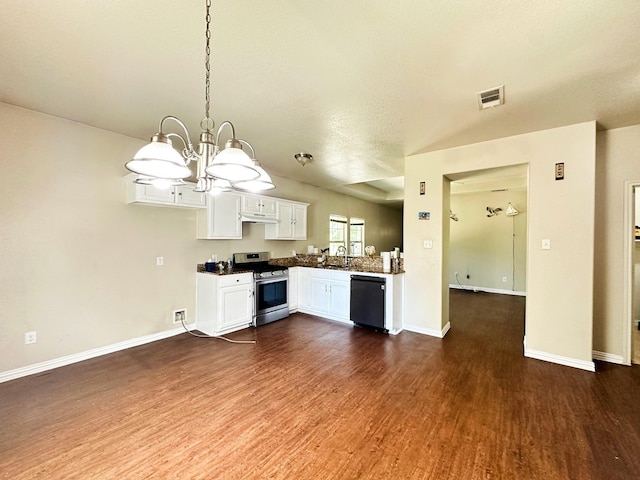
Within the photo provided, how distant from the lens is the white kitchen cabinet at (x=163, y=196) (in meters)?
3.27

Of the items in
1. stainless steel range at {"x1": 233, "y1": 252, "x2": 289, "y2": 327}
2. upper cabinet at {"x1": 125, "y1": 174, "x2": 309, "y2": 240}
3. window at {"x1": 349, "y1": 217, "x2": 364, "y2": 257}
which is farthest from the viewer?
window at {"x1": 349, "y1": 217, "x2": 364, "y2": 257}

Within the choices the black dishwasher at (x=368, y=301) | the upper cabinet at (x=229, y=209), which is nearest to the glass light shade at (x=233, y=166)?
the upper cabinet at (x=229, y=209)

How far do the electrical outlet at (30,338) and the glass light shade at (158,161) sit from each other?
2.67 m

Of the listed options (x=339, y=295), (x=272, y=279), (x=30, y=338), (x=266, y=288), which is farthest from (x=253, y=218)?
(x=30, y=338)

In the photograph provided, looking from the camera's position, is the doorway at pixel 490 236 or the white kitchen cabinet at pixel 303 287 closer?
the white kitchen cabinet at pixel 303 287

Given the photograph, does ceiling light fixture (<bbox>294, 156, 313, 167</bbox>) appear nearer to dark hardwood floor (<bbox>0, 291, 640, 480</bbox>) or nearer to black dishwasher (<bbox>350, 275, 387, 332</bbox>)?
black dishwasher (<bbox>350, 275, 387, 332</bbox>)

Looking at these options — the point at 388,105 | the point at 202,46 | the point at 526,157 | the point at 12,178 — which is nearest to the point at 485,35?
the point at 388,105

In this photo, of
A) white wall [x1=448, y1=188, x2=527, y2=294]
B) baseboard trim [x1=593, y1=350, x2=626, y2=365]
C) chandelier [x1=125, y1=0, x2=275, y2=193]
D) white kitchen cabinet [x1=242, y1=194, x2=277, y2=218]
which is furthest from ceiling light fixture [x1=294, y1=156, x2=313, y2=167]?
white wall [x1=448, y1=188, x2=527, y2=294]

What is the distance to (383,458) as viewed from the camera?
1.72m

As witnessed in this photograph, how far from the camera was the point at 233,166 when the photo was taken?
1525 millimetres

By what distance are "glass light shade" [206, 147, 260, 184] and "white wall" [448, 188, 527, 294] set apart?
6.48 meters

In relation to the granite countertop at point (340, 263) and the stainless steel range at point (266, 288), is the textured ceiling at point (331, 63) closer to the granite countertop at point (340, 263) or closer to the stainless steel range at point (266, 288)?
the granite countertop at point (340, 263)

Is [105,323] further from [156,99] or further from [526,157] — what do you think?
[526,157]

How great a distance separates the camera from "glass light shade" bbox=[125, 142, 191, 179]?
1379mm
